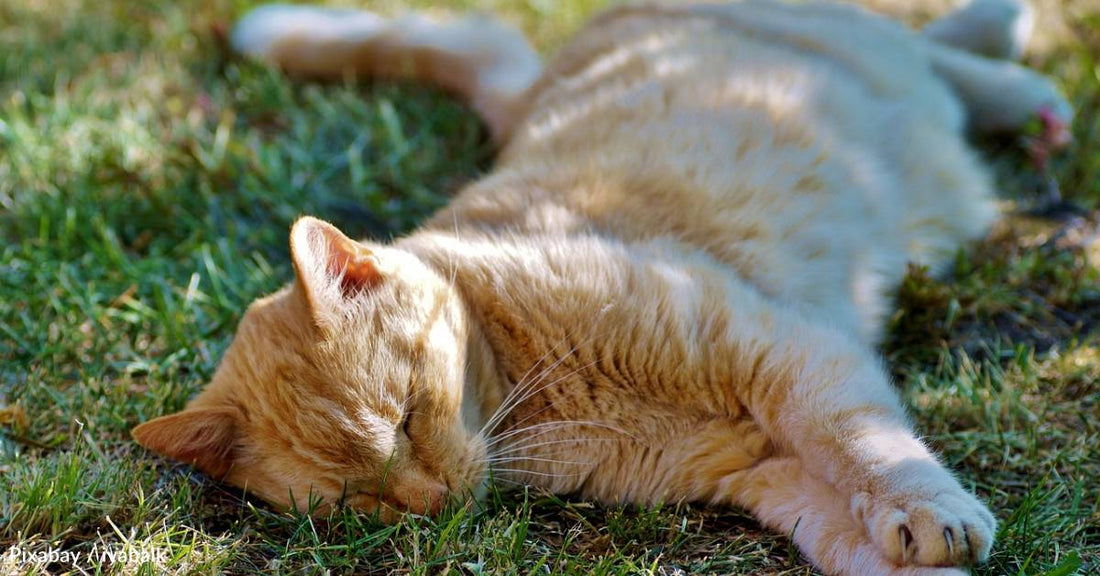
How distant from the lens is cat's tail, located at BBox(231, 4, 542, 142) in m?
4.38

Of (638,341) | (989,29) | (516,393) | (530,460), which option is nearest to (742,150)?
(638,341)

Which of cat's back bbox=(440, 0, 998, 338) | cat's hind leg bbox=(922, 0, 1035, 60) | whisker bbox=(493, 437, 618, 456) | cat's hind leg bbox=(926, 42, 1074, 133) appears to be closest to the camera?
whisker bbox=(493, 437, 618, 456)

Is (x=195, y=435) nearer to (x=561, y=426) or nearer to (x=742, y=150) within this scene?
(x=561, y=426)

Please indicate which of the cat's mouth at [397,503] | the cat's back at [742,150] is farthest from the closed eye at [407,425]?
the cat's back at [742,150]

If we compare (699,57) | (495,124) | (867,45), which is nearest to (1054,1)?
(867,45)

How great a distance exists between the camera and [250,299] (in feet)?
10.2

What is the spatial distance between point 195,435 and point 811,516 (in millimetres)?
1408

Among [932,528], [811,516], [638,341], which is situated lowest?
[811,516]

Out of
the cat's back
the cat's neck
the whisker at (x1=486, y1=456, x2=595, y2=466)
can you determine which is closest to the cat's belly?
the whisker at (x1=486, y1=456, x2=595, y2=466)

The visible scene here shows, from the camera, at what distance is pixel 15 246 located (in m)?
3.39

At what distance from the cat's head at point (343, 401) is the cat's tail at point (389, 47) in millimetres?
2115

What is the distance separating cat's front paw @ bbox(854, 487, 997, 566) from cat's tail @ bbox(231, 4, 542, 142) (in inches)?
110

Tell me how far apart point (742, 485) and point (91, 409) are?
1724mm

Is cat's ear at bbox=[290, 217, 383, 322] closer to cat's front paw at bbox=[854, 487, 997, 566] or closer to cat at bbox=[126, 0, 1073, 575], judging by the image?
cat at bbox=[126, 0, 1073, 575]
